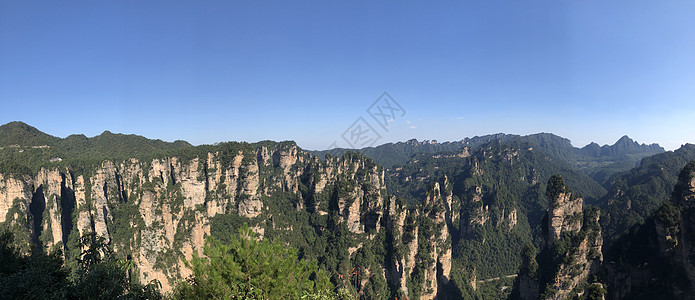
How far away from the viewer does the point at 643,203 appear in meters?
100

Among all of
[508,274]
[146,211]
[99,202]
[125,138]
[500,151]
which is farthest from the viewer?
[500,151]

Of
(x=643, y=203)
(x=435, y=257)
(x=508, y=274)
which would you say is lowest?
(x=508, y=274)

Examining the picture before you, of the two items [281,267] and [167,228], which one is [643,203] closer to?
[281,267]

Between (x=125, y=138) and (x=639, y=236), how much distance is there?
15618 centimetres

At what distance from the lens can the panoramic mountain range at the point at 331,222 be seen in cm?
4466

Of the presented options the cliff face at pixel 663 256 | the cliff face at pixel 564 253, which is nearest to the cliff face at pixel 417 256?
the cliff face at pixel 564 253

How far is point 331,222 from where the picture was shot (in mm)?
82688

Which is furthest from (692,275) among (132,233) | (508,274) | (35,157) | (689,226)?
(35,157)

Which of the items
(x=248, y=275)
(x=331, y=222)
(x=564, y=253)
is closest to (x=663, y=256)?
(x=564, y=253)

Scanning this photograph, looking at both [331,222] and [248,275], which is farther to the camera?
[331,222]

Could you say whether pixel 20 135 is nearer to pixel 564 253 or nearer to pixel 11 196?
pixel 11 196

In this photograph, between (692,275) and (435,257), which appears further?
(435,257)

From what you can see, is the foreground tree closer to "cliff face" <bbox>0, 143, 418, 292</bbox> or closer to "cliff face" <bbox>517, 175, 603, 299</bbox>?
"cliff face" <bbox>0, 143, 418, 292</bbox>

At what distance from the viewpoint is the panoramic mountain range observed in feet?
147
